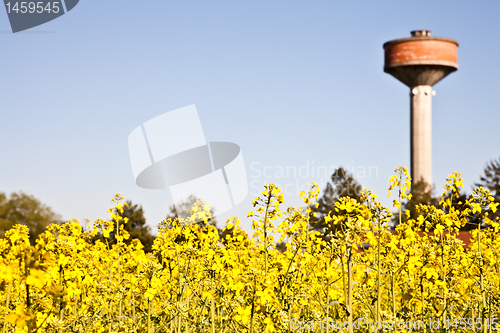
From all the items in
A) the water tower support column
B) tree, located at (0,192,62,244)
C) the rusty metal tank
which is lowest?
tree, located at (0,192,62,244)

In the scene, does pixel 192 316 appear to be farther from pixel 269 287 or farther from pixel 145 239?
pixel 145 239

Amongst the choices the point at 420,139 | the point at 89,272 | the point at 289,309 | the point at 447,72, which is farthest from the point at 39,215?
the point at 289,309

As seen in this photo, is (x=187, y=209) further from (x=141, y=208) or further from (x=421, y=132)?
(x=421, y=132)

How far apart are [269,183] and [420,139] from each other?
48.5 metres

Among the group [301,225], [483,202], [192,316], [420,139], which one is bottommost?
[192,316]

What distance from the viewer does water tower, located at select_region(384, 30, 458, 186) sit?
50.2 meters

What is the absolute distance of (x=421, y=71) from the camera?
5059 cm

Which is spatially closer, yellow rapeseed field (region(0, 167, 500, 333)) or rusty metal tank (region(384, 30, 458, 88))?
yellow rapeseed field (region(0, 167, 500, 333))

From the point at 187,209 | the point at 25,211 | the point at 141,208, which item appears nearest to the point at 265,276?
the point at 187,209

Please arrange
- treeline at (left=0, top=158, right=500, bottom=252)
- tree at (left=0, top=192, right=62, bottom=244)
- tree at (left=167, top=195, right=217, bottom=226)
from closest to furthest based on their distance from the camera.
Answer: tree at (left=167, top=195, right=217, bottom=226)
treeline at (left=0, top=158, right=500, bottom=252)
tree at (left=0, top=192, right=62, bottom=244)

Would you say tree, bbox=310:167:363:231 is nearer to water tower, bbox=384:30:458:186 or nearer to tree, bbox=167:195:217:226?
water tower, bbox=384:30:458:186

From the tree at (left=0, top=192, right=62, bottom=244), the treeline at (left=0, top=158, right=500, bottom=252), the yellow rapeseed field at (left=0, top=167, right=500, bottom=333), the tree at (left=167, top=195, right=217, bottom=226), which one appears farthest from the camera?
the tree at (left=0, top=192, right=62, bottom=244)

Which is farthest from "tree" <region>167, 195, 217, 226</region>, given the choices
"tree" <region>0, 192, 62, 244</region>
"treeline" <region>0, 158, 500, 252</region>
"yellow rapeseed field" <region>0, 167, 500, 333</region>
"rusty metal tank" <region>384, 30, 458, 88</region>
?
"rusty metal tank" <region>384, 30, 458, 88</region>

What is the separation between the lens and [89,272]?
20.7 ft
